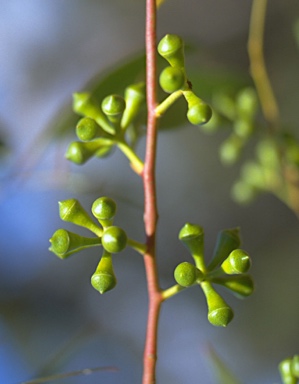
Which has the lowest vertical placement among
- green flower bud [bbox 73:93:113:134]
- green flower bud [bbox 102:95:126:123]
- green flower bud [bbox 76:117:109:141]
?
green flower bud [bbox 73:93:113:134]

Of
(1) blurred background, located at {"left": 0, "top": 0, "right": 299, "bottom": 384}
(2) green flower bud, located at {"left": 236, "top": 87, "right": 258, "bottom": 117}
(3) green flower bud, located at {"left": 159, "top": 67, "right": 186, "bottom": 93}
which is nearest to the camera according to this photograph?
(3) green flower bud, located at {"left": 159, "top": 67, "right": 186, "bottom": 93}

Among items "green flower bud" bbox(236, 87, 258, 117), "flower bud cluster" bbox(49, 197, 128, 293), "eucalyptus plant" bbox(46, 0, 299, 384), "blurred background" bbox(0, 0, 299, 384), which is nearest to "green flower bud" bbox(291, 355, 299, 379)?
"eucalyptus plant" bbox(46, 0, 299, 384)

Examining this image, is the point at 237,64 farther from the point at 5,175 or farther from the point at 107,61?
the point at 5,175

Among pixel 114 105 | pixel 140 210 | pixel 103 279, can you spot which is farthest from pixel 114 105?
pixel 140 210

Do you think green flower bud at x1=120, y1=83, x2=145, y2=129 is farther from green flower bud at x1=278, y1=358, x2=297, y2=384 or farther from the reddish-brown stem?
green flower bud at x1=278, y1=358, x2=297, y2=384

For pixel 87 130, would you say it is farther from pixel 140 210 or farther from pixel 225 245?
pixel 140 210

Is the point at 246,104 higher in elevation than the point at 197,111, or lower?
lower

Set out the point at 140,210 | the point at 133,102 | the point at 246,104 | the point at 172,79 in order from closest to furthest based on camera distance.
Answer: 1. the point at 172,79
2. the point at 133,102
3. the point at 246,104
4. the point at 140,210

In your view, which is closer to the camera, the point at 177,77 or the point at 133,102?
the point at 177,77

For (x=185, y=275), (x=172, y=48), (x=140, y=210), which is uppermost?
(x=172, y=48)
